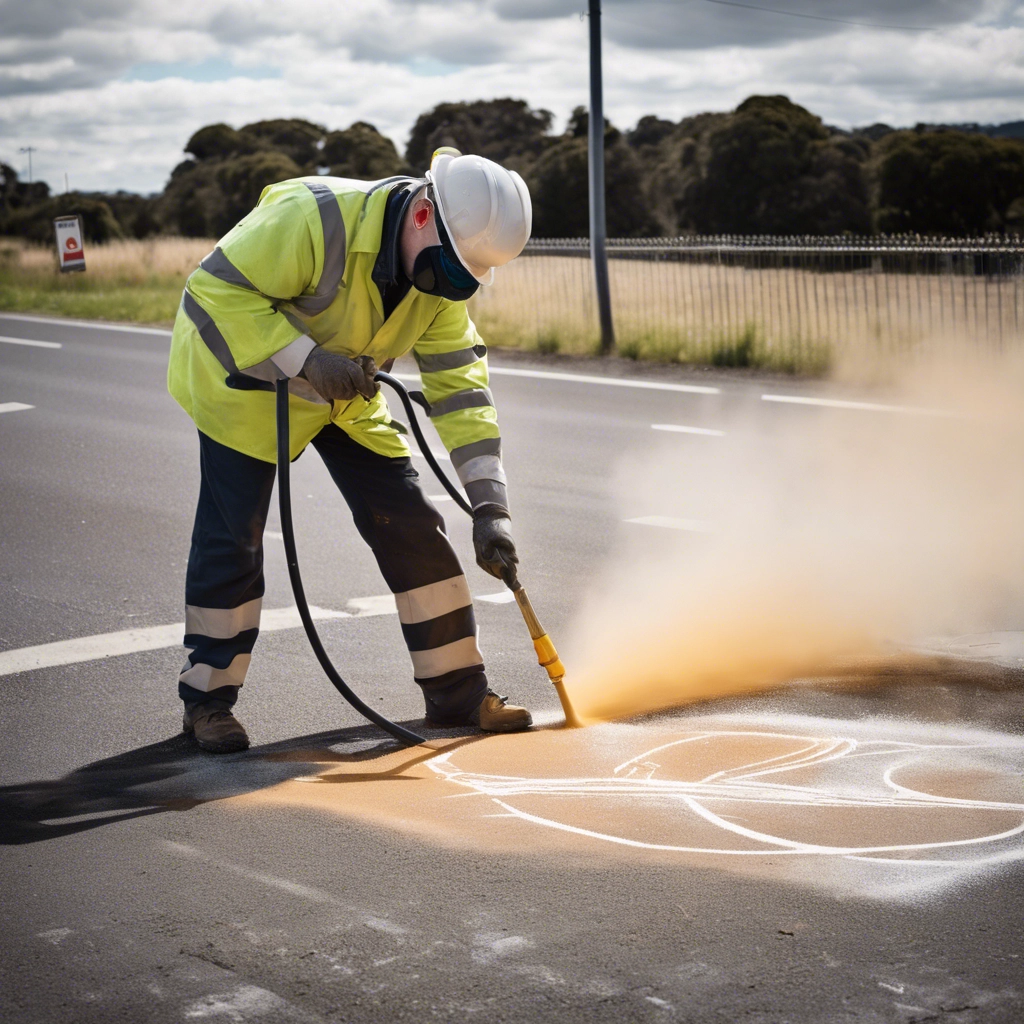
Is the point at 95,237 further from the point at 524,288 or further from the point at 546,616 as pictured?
the point at 546,616

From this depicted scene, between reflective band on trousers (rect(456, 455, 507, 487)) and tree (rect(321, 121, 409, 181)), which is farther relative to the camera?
tree (rect(321, 121, 409, 181))

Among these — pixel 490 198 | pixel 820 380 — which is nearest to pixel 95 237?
pixel 820 380

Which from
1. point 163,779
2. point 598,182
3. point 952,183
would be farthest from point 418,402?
point 952,183

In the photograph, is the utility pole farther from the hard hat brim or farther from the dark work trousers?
the hard hat brim

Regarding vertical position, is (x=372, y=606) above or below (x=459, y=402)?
below

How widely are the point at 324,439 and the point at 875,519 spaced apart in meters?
3.84

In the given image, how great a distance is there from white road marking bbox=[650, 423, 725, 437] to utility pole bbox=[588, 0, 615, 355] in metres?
4.84

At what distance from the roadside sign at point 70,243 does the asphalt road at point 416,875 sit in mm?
17808

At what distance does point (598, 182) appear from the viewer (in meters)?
15.9

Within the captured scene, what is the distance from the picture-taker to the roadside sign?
73.0 ft

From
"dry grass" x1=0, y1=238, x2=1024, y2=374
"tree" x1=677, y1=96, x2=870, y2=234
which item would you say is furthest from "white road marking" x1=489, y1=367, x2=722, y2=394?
"tree" x1=677, y1=96, x2=870, y2=234

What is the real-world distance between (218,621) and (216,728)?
34 cm

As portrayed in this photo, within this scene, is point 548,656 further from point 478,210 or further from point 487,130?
point 487,130

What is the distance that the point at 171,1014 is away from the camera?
258 cm
